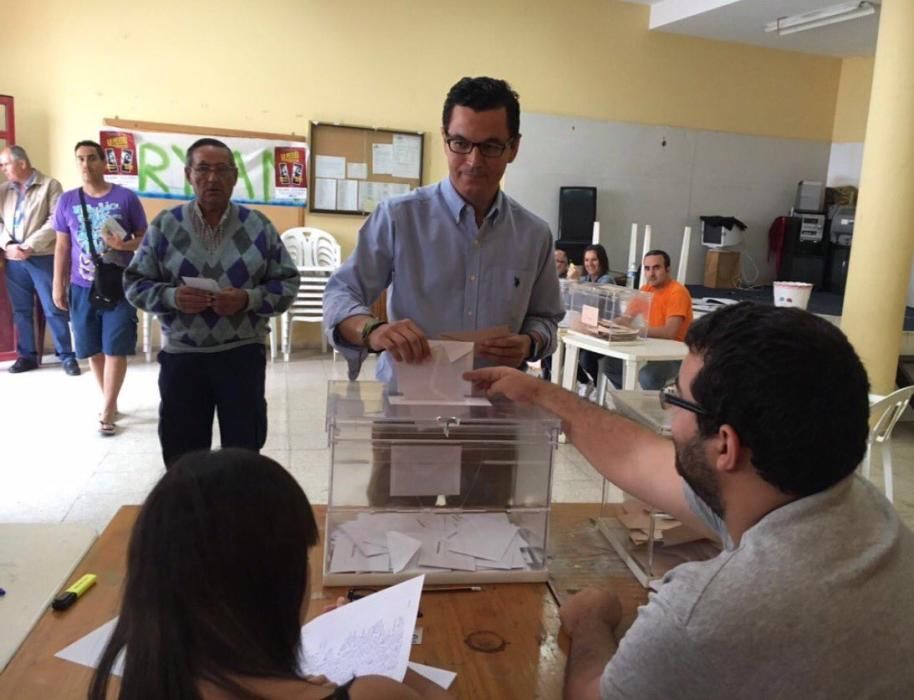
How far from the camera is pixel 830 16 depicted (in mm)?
6117

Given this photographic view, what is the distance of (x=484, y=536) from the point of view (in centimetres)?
124

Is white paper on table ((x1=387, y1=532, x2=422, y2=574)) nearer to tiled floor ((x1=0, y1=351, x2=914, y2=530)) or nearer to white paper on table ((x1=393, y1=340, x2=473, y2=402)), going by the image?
white paper on table ((x1=393, y1=340, x2=473, y2=402))

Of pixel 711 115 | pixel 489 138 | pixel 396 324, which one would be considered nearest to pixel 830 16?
pixel 711 115

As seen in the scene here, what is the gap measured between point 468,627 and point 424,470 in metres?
0.28

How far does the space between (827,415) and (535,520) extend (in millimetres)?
639

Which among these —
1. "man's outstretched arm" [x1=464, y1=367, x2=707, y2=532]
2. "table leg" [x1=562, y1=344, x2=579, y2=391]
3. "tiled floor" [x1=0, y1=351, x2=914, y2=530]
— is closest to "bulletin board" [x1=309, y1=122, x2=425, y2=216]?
"tiled floor" [x1=0, y1=351, x2=914, y2=530]

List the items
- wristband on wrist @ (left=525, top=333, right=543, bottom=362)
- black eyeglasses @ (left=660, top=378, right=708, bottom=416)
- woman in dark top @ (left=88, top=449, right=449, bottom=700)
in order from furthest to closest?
1. wristband on wrist @ (left=525, top=333, right=543, bottom=362)
2. black eyeglasses @ (left=660, top=378, right=708, bottom=416)
3. woman in dark top @ (left=88, top=449, right=449, bottom=700)

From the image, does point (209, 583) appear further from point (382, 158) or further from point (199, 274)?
point (382, 158)

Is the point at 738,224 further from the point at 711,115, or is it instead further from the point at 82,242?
the point at 82,242

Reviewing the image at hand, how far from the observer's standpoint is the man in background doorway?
4.95 meters

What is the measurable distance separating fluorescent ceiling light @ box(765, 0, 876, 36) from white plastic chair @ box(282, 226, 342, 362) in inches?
174

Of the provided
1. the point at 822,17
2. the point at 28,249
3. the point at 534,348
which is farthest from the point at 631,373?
the point at 822,17

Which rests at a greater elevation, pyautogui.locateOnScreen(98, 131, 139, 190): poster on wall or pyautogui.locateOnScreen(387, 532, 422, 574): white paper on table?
pyautogui.locateOnScreen(98, 131, 139, 190): poster on wall

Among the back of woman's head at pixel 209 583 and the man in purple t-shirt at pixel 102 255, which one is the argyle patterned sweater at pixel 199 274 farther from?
the back of woman's head at pixel 209 583
